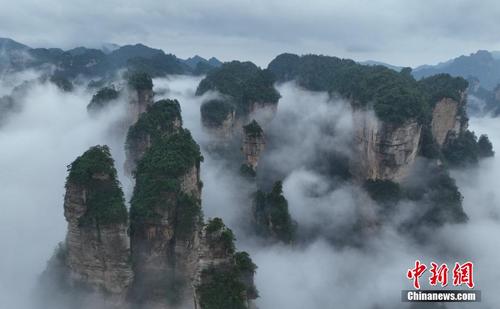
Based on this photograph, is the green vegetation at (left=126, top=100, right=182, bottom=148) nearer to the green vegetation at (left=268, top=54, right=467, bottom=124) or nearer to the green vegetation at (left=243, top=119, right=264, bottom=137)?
the green vegetation at (left=243, top=119, right=264, bottom=137)

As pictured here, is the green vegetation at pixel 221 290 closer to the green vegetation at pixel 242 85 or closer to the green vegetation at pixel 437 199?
the green vegetation at pixel 437 199

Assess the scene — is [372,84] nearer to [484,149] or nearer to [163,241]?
[484,149]

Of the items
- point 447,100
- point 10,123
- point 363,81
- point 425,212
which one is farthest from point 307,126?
point 10,123

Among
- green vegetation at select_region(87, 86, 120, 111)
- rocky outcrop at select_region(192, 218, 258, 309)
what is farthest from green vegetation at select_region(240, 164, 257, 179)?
rocky outcrop at select_region(192, 218, 258, 309)

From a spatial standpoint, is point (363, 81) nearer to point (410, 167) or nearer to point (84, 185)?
point (410, 167)

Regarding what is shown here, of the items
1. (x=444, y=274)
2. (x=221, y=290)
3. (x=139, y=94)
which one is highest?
(x=139, y=94)

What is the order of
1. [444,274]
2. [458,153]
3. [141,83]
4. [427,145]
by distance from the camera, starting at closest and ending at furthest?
[444,274]
[427,145]
[141,83]
[458,153]

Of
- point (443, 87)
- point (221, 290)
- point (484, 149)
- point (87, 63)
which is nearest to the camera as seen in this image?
point (221, 290)

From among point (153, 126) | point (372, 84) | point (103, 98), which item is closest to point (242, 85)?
point (103, 98)
